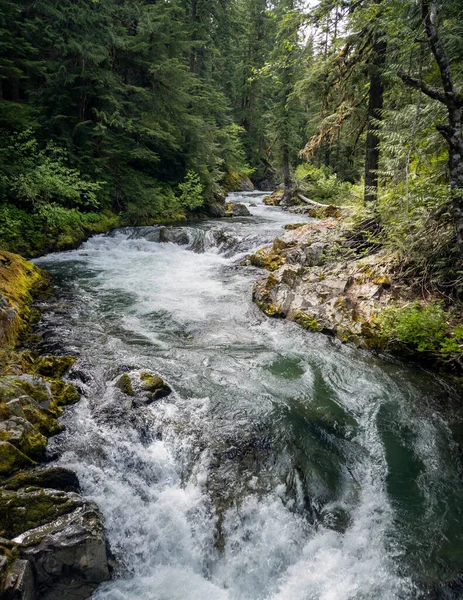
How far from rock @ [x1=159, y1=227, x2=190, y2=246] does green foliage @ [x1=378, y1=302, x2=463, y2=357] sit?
974cm

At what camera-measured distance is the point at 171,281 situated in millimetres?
10461

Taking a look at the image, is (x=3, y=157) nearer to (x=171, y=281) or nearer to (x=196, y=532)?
(x=171, y=281)

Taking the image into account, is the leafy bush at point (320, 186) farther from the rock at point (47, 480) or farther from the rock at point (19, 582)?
the rock at point (19, 582)

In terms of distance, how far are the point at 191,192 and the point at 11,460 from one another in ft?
55.8

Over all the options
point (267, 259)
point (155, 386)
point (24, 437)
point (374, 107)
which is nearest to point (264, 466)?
point (155, 386)

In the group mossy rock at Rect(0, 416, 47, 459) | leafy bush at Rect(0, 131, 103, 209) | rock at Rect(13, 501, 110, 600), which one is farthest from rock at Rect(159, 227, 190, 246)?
rock at Rect(13, 501, 110, 600)

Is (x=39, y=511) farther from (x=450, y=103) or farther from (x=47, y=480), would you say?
(x=450, y=103)

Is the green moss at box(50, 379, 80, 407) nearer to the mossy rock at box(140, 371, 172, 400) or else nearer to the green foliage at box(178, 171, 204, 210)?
the mossy rock at box(140, 371, 172, 400)

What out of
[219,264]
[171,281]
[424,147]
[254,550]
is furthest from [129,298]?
[424,147]

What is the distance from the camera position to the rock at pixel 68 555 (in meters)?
2.71

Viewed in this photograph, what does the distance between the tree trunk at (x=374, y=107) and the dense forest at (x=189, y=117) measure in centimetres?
3

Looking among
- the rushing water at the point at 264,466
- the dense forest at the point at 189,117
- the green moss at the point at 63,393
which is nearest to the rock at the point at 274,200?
the dense forest at the point at 189,117

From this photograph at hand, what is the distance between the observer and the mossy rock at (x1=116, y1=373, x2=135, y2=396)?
191 inches

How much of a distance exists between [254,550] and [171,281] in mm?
8012
